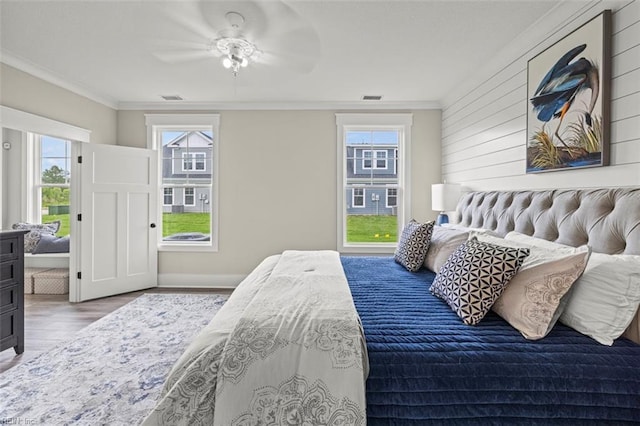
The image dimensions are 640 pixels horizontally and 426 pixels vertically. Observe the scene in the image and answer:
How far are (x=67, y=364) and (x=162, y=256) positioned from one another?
2148mm

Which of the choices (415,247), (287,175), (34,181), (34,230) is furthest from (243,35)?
(34,181)

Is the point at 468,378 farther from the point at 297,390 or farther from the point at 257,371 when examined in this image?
the point at 257,371

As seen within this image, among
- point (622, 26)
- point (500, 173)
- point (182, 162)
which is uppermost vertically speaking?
point (622, 26)

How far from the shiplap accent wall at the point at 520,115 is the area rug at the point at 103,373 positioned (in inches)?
117

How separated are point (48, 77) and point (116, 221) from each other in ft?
5.59

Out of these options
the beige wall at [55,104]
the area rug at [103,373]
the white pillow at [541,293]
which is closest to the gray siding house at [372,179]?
the area rug at [103,373]

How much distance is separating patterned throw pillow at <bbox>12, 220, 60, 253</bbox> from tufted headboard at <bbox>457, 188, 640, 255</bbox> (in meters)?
5.77

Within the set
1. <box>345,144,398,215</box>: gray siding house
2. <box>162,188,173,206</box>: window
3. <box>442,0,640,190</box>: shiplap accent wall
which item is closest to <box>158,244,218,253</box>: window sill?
<box>162,188,173,206</box>: window

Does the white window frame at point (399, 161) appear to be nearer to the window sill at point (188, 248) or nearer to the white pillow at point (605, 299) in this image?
the window sill at point (188, 248)

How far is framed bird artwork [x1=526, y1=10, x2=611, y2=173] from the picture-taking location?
1.74 meters

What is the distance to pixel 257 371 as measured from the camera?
42.4 inches

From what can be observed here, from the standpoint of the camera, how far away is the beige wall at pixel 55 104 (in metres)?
2.90

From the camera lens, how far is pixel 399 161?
4316 millimetres

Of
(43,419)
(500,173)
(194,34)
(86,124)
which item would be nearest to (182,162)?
(86,124)
